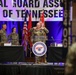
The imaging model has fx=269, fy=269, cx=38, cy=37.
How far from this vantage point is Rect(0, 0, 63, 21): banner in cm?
1024

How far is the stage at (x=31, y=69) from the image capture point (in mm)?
8203

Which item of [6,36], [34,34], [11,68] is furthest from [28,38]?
[11,68]

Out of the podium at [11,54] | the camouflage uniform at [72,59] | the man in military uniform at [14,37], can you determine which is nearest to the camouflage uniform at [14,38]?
the man in military uniform at [14,37]

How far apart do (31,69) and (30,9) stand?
3013mm

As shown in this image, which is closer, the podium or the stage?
the stage

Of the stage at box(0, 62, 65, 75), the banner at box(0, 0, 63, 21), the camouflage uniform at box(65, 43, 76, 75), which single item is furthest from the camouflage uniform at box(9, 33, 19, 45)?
the camouflage uniform at box(65, 43, 76, 75)

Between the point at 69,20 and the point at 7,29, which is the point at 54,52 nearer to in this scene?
the point at 69,20

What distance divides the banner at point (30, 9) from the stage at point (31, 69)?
2.51 m

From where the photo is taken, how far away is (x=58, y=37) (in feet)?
35.4

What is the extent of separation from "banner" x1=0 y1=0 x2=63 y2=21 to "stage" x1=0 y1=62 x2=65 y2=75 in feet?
8.23

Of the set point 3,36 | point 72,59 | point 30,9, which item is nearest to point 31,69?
point 3,36

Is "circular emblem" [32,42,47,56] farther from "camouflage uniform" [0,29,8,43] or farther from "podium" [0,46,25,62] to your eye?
"camouflage uniform" [0,29,8,43]

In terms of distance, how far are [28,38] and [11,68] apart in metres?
2.57

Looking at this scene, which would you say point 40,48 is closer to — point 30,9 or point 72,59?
point 30,9
